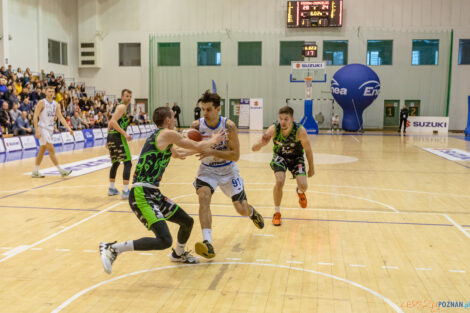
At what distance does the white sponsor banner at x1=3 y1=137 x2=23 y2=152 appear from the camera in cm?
1496

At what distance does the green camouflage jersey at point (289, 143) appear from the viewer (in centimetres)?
617

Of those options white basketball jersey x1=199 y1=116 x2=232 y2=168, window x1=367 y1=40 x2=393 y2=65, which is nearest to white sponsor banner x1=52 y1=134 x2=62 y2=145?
white basketball jersey x1=199 y1=116 x2=232 y2=168

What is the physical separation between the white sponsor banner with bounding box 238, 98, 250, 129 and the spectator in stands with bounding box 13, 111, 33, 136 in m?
16.5

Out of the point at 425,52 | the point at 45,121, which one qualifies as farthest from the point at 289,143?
the point at 425,52

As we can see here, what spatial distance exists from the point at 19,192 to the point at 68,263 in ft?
14.1

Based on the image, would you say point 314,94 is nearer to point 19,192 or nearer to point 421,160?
point 421,160

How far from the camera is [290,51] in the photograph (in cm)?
3089

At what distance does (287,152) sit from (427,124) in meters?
25.0

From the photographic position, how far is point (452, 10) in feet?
96.4

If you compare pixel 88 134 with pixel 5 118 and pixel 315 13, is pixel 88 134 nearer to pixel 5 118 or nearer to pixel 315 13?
pixel 5 118

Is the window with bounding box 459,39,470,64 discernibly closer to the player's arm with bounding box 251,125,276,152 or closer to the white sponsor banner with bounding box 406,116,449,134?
the white sponsor banner with bounding box 406,116,449,134

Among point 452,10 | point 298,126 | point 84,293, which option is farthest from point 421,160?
point 452,10

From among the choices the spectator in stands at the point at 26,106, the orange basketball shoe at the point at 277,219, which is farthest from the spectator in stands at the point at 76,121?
the orange basketball shoe at the point at 277,219

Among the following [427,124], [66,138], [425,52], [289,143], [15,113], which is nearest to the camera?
[289,143]
